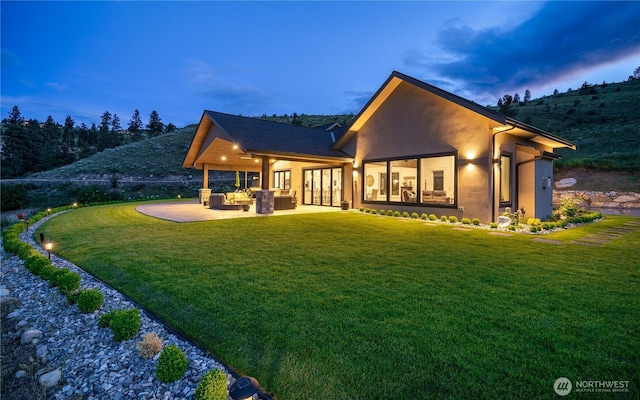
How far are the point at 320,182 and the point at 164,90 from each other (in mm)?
97864

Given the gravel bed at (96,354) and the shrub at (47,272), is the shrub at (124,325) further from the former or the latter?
the shrub at (47,272)

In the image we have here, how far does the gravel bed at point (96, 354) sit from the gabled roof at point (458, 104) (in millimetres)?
10097

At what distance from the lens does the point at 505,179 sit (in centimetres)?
1060

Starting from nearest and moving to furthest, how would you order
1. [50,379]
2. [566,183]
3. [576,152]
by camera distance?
[50,379] → [566,183] → [576,152]

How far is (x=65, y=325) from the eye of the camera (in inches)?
135

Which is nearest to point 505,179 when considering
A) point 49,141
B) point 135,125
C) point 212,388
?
point 212,388

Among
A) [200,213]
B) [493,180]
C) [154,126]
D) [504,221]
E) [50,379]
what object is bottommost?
[50,379]

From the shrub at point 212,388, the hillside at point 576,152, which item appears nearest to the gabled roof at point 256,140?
the shrub at point 212,388

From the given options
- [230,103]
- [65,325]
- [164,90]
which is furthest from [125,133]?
[65,325]

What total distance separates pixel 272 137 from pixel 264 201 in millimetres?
3290

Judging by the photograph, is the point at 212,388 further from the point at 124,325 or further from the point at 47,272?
the point at 47,272

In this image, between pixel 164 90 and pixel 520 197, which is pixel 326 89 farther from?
pixel 520 197

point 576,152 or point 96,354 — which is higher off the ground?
point 576,152

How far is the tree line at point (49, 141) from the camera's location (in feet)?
139
